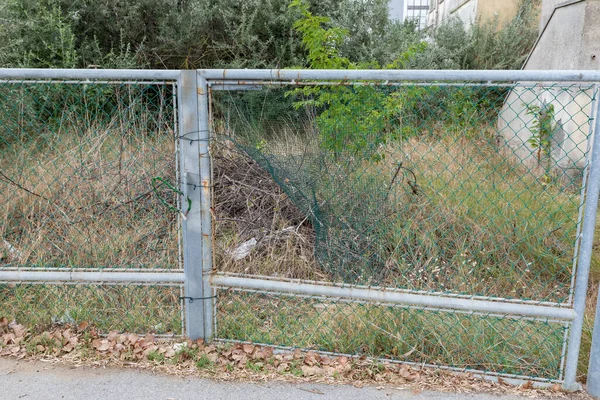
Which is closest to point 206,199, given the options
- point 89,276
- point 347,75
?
point 89,276

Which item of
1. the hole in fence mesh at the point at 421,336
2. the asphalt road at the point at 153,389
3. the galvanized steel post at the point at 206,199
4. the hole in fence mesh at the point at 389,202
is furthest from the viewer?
the hole in fence mesh at the point at 389,202

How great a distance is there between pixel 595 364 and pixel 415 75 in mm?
1772

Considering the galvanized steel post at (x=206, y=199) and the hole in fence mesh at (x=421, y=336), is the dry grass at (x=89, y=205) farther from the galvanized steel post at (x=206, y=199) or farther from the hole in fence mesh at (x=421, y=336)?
the hole in fence mesh at (x=421, y=336)

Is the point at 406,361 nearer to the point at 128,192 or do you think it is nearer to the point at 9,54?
the point at 128,192

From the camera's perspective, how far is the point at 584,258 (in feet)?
8.60

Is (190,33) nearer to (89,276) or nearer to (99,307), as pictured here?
(99,307)

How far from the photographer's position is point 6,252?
407cm

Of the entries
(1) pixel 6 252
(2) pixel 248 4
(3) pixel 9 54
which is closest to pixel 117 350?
(1) pixel 6 252

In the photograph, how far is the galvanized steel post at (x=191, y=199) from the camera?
2.87 m

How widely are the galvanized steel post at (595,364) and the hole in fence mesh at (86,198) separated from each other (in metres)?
2.71

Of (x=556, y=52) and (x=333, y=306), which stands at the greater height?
(x=556, y=52)

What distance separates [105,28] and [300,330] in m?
7.36

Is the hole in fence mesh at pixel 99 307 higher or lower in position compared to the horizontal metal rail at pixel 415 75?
lower

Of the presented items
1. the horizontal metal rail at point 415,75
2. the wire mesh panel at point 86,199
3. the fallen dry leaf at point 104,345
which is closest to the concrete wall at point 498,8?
the wire mesh panel at point 86,199
